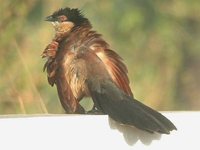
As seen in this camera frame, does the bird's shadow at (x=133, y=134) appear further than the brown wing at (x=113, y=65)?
No

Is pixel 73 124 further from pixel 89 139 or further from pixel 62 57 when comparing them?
pixel 62 57

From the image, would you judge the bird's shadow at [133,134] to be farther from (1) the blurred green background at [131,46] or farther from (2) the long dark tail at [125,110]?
(1) the blurred green background at [131,46]

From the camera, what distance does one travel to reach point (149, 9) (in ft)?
4.66

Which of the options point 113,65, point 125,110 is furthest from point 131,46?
point 125,110

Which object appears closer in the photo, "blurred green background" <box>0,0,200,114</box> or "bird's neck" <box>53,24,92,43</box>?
"bird's neck" <box>53,24,92,43</box>

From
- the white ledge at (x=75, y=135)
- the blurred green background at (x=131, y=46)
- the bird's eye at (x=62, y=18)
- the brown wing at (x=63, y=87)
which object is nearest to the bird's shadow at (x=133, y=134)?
the white ledge at (x=75, y=135)

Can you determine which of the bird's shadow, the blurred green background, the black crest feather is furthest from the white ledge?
the blurred green background

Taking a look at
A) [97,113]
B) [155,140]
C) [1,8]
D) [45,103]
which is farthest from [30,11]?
[155,140]

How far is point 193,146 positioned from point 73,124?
0.20 m

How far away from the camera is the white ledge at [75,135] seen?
101 cm

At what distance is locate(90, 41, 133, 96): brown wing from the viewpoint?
1.17 m

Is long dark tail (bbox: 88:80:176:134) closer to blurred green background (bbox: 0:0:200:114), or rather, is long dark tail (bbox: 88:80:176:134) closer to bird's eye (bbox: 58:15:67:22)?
bird's eye (bbox: 58:15:67:22)

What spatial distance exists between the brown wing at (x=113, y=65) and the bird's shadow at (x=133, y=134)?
14 centimetres

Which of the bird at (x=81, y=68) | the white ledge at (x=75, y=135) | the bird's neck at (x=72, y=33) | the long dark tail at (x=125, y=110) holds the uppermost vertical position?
the bird's neck at (x=72, y=33)
